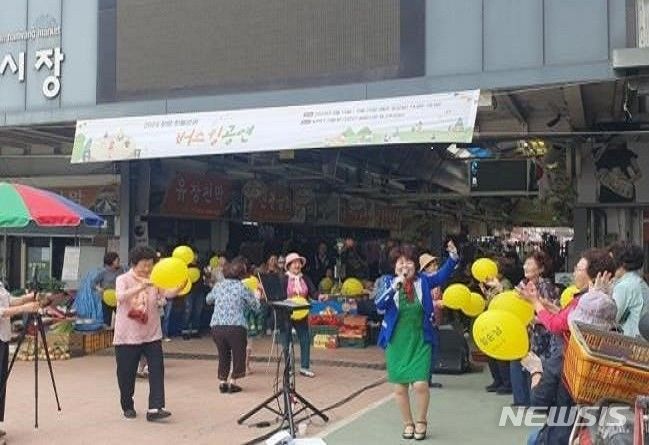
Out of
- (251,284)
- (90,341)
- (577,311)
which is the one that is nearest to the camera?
(577,311)

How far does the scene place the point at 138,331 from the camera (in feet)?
22.7

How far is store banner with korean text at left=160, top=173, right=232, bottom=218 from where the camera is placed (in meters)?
13.3

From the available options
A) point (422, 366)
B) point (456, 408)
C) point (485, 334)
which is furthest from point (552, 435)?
point (456, 408)

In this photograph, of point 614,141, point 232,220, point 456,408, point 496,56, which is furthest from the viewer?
point 232,220

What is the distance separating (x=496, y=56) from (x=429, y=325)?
378 cm

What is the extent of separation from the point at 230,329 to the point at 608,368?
533 centimetres

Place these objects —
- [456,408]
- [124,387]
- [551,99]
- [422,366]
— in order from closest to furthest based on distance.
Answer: [422,366] < [124,387] < [456,408] < [551,99]

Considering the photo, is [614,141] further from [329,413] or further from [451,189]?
[451,189]

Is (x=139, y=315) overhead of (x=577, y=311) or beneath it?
beneath

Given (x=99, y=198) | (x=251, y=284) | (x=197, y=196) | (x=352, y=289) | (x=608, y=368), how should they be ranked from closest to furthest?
1. (x=608, y=368)
2. (x=251, y=284)
3. (x=352, y=289)
4. (x=99, y=198)
5. (x=197, y=196)

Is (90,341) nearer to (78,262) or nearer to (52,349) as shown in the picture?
(52,349)

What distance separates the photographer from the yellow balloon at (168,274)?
653cm

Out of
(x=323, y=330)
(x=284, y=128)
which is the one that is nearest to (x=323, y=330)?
(x=323, y=330)

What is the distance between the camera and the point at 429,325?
6.27 meters
